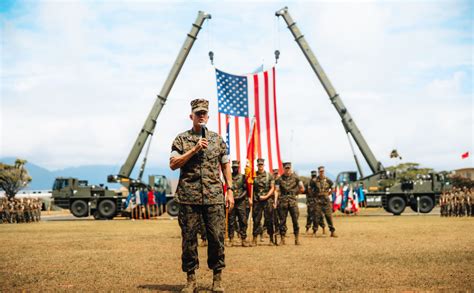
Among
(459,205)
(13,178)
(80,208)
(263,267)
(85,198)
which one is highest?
(13,178)

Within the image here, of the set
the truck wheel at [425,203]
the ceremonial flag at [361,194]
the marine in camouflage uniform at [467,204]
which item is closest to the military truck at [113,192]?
the ceremonial flag at [361,194]

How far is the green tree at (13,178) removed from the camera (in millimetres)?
72188

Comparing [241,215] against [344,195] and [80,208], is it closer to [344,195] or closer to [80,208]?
[344,195]

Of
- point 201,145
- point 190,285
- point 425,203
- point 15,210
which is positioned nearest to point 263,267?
point 190,285

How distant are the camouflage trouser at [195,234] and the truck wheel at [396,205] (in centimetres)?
2778

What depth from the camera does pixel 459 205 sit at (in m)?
29.0

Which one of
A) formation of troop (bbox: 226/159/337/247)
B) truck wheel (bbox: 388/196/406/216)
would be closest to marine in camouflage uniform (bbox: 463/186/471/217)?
truck wheel (bbox: 388/196/406/216)

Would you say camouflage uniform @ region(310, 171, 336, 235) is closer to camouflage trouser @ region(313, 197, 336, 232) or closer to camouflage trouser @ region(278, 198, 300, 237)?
camouflage trouser @ region(313, 197, 336, 232)

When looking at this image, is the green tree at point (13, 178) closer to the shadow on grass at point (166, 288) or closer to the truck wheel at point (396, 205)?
the truck wheel at point (396, 205)

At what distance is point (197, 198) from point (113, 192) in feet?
88.3

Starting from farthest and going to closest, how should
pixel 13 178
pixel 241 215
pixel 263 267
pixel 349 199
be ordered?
pixel 13 178 → pixel 349 199 → pixel 241 215 → pixel 263 267

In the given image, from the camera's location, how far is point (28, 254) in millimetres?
11234

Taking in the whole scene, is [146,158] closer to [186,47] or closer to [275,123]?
[186,47]

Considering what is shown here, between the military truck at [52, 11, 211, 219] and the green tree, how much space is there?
42.7 metres
